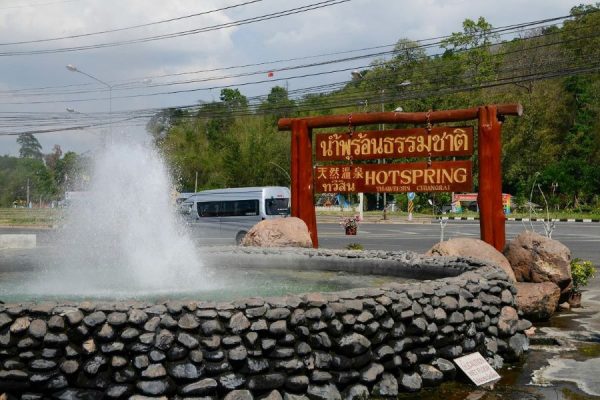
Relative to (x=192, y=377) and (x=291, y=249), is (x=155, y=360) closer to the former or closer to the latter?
(x=192, y=377)

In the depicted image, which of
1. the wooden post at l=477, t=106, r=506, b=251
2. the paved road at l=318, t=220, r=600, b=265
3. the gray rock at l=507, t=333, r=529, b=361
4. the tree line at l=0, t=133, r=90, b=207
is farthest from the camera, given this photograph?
the tree line at l=0, t=133, r=90, b=207

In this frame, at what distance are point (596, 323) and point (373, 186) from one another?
4669 mm

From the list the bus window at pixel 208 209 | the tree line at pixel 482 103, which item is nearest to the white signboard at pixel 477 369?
the bus window at pixel 208 209

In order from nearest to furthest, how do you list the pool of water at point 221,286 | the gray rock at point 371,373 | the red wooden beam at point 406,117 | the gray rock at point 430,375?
the gray rock at point 371,373 < the gray rock at point 430,375 < the pool of water at point 221,286 < the red wooden beam at point 406,117

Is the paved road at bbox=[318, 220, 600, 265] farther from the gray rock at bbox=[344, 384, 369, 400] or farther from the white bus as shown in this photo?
the gray rock at bbox=[344, 384, 369, 400]

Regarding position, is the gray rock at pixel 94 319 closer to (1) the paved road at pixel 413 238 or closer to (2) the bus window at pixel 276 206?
(1) the paved road at pixel 413 238

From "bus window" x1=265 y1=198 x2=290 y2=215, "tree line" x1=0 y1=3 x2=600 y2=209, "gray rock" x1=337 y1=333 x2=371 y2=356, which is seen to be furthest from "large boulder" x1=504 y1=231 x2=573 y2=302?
"tree line" x1=0 y1=3 x2=600 y2=209

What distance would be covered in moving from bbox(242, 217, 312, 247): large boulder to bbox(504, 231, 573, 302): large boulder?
348cm

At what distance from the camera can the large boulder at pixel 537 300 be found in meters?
9.98

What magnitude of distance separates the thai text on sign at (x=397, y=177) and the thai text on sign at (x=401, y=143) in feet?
0.68

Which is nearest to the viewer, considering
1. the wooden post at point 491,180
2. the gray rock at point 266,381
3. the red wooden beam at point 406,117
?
the gray rock at point 266,381

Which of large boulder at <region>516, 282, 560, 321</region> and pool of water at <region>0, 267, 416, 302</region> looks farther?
large boulder at <region>516, 282, 560, 321</region>

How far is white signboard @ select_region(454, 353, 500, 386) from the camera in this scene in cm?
703

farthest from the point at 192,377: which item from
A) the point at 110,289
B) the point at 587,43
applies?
the point at 587,43
